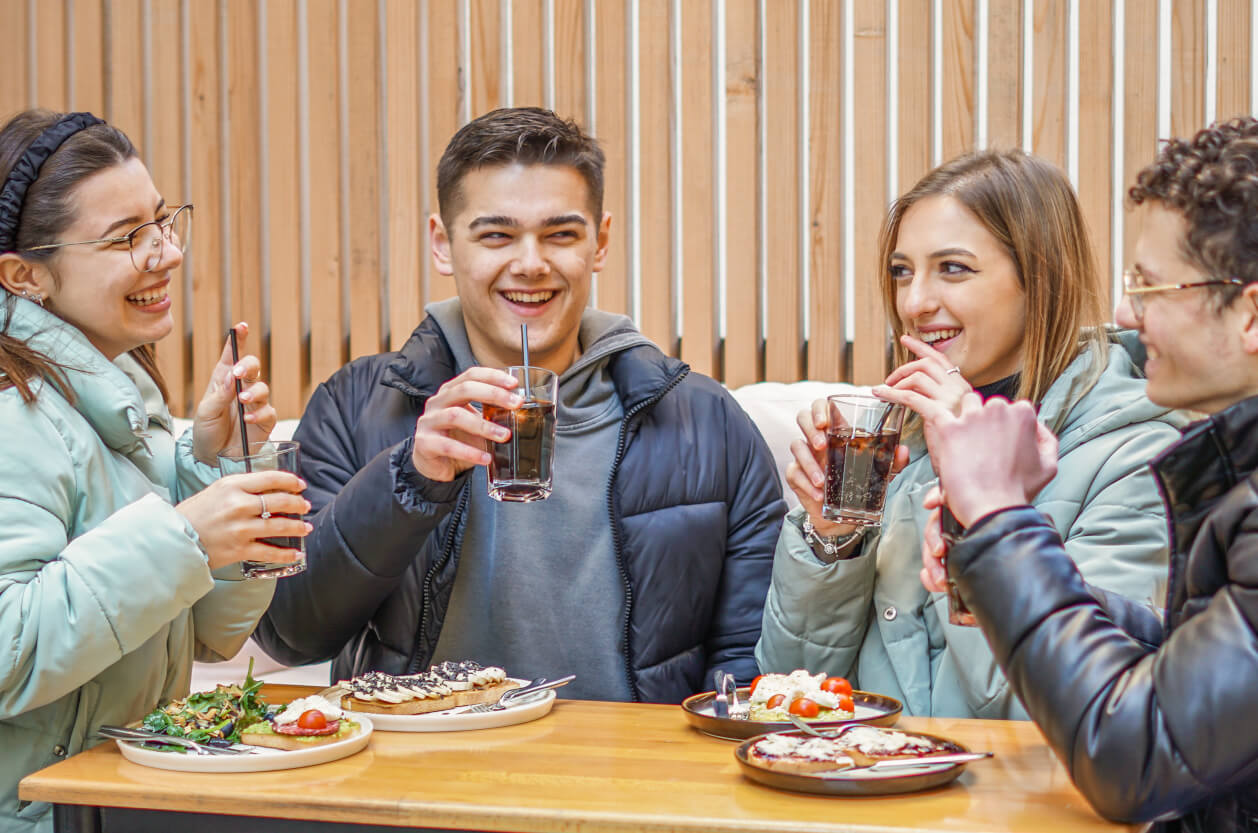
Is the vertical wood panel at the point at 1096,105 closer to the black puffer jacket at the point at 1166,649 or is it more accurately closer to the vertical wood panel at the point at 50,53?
the black puffer jacket at the point at 1166,649

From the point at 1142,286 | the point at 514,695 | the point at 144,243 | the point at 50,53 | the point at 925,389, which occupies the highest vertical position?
the point at 50,53

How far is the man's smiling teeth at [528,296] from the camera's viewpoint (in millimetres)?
2559

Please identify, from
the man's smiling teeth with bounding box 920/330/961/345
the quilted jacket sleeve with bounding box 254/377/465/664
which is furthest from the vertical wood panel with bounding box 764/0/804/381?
the quilted jacket sleeve with bounding box 254/377/465/664

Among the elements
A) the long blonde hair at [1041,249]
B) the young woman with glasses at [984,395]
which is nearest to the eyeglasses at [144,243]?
the young woman with glasses at [984,395]

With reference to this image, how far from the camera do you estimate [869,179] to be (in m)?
3.68

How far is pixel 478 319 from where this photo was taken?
103 inches

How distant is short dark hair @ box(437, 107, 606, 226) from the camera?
2.54m

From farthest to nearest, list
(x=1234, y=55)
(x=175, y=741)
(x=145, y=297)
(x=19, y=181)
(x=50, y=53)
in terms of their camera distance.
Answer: (x=50, y=53)
(x=1234, y=55)
(x=145, y=297)
(x=19, y=181)
(x=175, y=741)

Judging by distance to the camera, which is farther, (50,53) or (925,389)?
(50,53)

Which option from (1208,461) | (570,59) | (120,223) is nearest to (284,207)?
(570,59)

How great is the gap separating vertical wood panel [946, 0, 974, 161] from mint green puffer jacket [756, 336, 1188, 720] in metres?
1.60

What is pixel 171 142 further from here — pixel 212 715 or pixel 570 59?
pixel 212 715

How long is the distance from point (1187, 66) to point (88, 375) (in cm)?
305

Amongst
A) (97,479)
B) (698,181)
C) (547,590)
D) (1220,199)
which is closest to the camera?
(1220,199)
